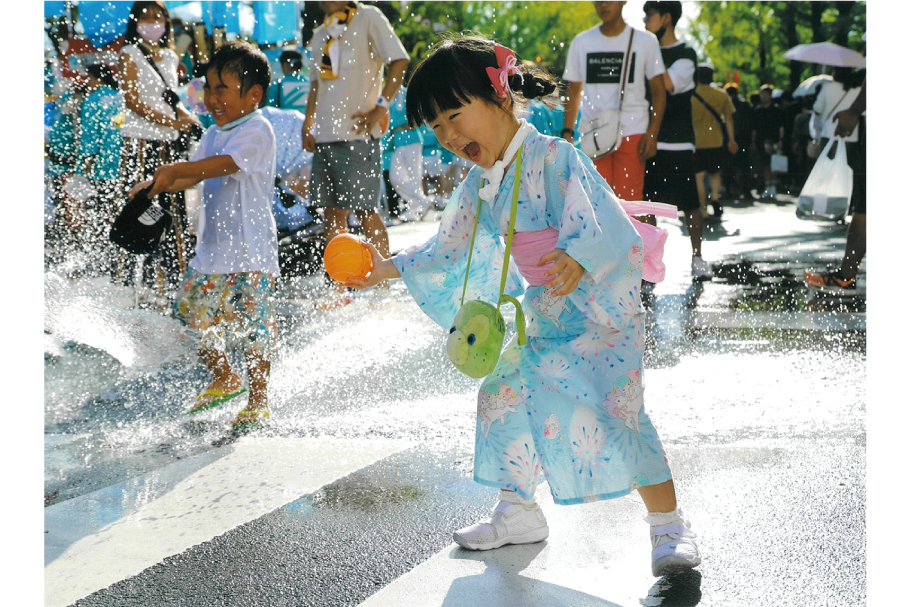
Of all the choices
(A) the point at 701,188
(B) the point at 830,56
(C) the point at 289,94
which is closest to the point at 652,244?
(B) the point at 830,56

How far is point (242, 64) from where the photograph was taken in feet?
13.8

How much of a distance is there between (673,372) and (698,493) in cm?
170

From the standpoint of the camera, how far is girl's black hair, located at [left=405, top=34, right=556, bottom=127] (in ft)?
8.98

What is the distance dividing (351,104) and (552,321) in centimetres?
418

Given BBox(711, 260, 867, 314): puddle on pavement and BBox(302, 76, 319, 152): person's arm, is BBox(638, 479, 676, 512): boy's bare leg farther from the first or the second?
BBox(302, 76, 319, 152): person's arm

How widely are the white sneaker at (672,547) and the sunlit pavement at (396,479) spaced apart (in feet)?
0.14

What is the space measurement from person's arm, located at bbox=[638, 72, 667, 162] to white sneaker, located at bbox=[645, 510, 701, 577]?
14.6 feet

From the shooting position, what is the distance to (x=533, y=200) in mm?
2775

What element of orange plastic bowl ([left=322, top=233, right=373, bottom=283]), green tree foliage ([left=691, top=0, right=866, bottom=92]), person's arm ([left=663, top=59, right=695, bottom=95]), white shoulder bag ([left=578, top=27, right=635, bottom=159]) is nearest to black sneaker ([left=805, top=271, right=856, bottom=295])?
person's arm ([left=663, top=59, right=695, bottom=95])

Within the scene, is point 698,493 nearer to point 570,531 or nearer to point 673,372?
point 570,531

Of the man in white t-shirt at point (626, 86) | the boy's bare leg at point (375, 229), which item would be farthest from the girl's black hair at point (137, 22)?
the man in white t-shirt at point (626, 86)

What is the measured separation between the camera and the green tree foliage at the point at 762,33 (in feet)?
89.0
